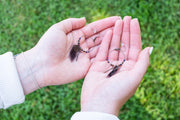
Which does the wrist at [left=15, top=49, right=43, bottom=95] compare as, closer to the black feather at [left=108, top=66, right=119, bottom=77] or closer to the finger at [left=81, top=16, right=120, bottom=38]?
the finger at [left=81, top=16, right=120, bottom=38]

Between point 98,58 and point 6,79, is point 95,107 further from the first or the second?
point 6,79

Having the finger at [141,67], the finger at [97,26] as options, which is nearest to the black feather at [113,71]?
the finger at [141,67]

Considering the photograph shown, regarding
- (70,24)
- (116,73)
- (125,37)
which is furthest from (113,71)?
(70,24)

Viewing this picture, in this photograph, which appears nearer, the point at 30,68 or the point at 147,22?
the point at 30,68

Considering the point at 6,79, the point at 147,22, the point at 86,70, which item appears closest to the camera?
the point at 6,79

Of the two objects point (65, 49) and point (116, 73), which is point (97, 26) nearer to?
point (65, 49)

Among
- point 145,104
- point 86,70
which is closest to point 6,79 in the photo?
point 86,70
